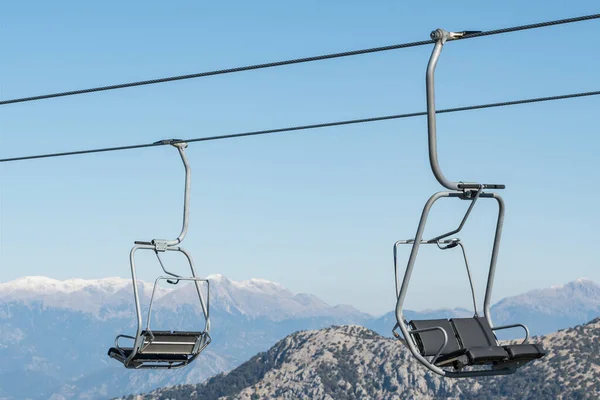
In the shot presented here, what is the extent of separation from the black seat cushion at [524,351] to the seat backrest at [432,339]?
910 mm

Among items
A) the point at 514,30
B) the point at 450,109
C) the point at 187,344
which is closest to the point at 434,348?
the point at 514,30

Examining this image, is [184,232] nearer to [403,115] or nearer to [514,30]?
[403,115]

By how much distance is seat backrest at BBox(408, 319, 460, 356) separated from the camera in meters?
14.0

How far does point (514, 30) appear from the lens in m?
16.5

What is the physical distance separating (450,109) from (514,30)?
213 inches

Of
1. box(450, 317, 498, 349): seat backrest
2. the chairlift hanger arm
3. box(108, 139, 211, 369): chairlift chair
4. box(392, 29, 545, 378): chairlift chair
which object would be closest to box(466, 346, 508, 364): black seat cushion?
box(392, 29, 545, 378): chairlift chair

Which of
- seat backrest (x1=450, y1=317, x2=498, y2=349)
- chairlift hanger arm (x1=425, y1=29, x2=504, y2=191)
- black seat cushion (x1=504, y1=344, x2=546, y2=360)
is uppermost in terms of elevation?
chairlift hanger arm (x1=425, y1=29, x2=504, y2=191)

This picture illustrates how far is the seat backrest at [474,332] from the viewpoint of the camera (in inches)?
576

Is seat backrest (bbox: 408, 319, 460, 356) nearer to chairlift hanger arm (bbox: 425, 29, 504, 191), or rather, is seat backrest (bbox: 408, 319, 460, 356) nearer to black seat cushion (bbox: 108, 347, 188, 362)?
chairlift hanger arm (bbox: 425, 29, 504, 191)

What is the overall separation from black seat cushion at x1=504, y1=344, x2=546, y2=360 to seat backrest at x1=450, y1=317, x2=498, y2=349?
83cm

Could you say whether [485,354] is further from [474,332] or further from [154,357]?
[154,357]

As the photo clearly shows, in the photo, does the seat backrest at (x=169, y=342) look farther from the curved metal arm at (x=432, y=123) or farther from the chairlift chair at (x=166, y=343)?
the curved metal arm at (x=432, y=123)

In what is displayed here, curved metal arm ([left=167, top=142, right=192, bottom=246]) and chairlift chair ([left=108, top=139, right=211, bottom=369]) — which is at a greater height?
curved metal arm ([left=167, top=142, right=192, bottom=246])

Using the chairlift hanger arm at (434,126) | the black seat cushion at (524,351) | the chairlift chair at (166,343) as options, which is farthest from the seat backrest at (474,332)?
the chairlift chair at (166,343)
